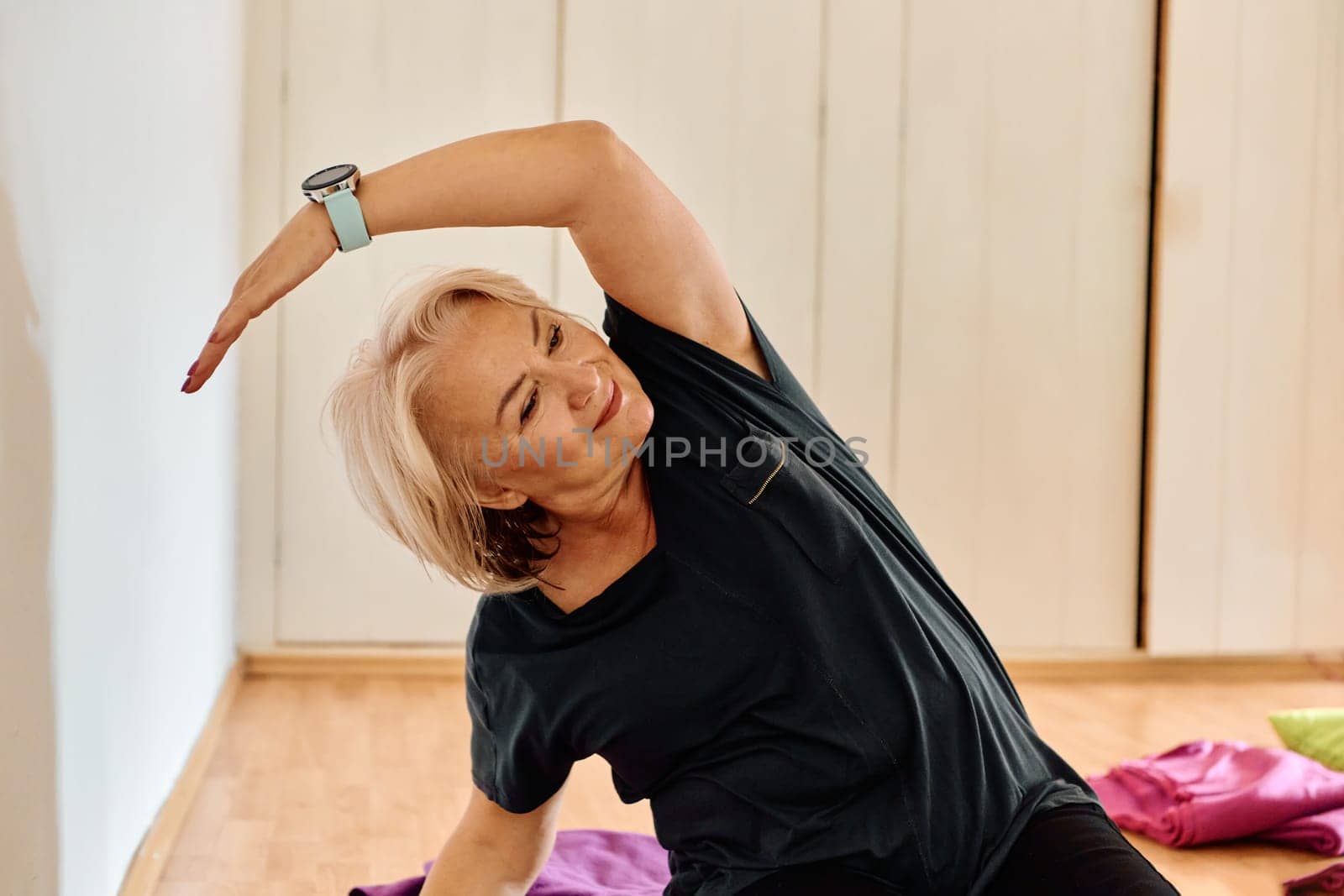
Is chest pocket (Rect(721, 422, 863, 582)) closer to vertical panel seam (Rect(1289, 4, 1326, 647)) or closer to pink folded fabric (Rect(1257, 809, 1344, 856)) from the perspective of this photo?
pink folded fabric (Rect(1257, 809, 1344, 856))

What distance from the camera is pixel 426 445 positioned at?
4.46 feet

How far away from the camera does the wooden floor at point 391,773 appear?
2211mm

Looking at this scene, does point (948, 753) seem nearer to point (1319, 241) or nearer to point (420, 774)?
point (420, 774)

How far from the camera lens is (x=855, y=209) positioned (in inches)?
151

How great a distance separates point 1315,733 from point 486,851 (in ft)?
6.82

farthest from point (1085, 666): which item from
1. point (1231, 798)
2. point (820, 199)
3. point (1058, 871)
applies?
point (1058, 871)

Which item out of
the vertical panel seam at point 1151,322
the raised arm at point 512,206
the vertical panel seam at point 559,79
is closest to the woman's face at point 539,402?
the raised arm at point 512,206

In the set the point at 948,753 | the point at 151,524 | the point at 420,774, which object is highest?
the point at 151,524

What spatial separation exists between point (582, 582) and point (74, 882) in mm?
718

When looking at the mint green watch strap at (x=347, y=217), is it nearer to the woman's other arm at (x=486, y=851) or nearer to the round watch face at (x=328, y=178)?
the round watch face at (x=328, y=178)

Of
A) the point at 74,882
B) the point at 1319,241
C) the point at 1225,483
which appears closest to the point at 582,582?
the point at 74,882

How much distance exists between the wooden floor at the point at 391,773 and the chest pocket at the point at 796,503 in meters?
1.14

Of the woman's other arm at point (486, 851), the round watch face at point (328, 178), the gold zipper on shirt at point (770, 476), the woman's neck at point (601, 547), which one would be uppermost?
the round watch face at point (328, 178)

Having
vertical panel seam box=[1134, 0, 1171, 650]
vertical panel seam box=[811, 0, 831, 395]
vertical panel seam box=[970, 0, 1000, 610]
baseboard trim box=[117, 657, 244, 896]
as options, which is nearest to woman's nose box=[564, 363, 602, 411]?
baseboard trim box=[117, 657, 244, 896]
